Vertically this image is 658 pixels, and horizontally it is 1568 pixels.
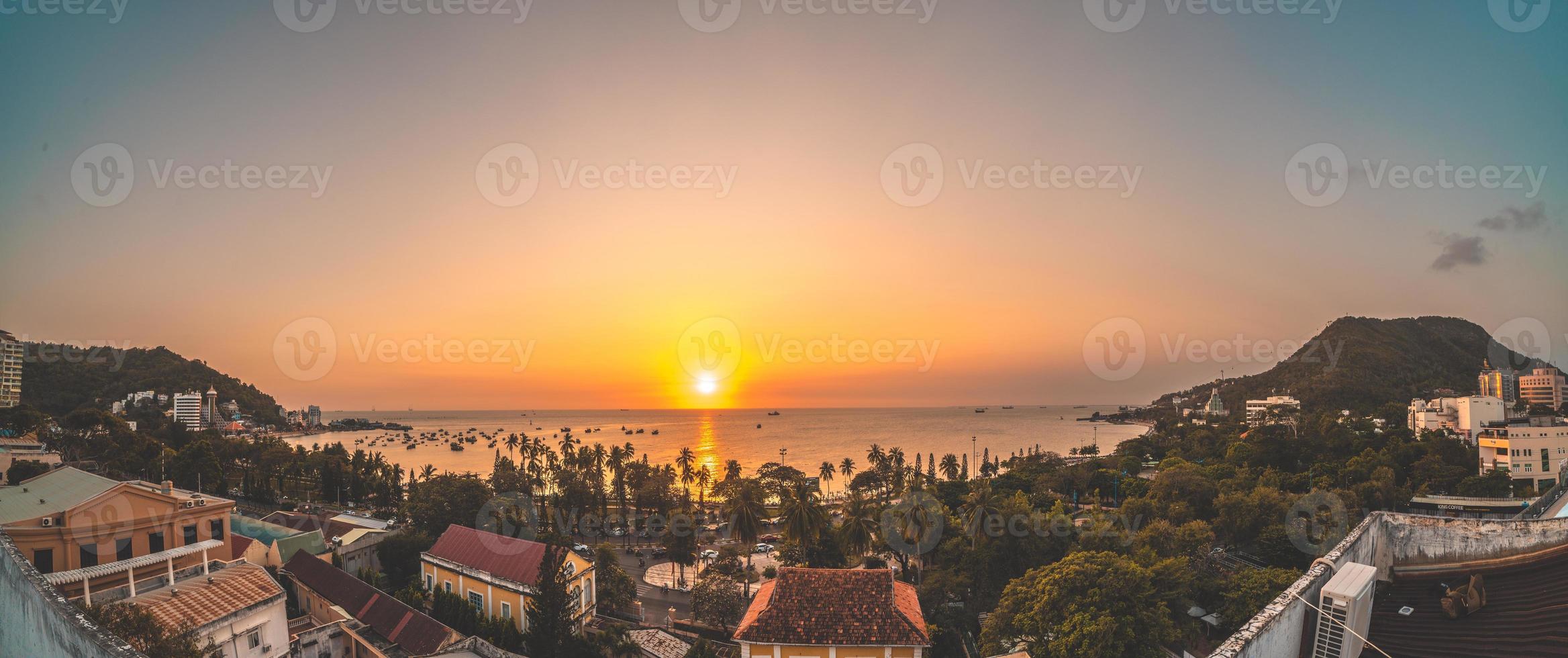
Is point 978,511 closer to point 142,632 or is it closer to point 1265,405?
point 142,632

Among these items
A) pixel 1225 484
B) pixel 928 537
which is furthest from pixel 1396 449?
pixel 928 537

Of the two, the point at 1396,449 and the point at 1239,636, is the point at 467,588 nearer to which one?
the point at 1239,636

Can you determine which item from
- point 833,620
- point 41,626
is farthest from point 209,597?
point 833,620

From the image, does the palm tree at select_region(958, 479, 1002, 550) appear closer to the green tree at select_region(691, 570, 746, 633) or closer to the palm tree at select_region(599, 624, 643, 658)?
the green tree at select_region(691, 570, 746, 633)

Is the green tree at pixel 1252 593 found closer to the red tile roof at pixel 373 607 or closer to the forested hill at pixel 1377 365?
the red tile roof at pixel 373 607

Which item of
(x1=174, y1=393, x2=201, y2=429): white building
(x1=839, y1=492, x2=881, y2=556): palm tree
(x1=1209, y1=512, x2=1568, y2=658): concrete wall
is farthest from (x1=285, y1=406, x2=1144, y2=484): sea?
(x1=1209, y1=512, x2=1568, y2=658): concrete wall

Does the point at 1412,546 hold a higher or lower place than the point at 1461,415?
higher
